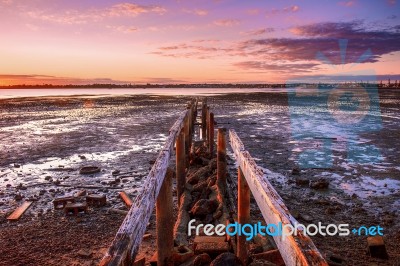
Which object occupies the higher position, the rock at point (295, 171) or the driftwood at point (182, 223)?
the driftwood at point (182, 223)

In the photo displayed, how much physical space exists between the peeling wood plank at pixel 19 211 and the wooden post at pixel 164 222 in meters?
3.67

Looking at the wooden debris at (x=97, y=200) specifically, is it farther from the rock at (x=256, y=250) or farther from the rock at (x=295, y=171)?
the rock at (x=295, y=171)

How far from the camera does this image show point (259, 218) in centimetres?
591

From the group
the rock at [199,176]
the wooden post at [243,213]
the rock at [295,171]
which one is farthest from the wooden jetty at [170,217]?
Answer: the rock at [295,171]

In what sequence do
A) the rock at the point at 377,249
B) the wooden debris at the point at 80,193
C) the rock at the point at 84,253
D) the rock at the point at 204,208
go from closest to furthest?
1. the rock at the point at 377,249
2. the rock at the point at 84,253
3. the rock at the point at 204,208
4. the wooden debris at the point at 80,193

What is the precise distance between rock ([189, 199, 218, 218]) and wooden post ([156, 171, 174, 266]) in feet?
4.90

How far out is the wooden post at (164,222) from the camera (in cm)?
374

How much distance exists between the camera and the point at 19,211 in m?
6.38

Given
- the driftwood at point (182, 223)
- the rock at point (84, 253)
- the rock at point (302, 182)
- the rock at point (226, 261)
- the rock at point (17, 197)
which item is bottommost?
the rock at point (84, 253)

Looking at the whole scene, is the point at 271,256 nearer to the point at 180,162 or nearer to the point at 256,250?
the point at 256,250

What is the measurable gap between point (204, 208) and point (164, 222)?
169 centimetres

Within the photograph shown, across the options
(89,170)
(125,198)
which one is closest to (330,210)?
(125,198)

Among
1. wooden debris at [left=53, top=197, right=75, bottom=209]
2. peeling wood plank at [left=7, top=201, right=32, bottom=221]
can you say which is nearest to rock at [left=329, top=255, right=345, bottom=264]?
wooden debris at [left=53, top=197, right=75, bottom=209]

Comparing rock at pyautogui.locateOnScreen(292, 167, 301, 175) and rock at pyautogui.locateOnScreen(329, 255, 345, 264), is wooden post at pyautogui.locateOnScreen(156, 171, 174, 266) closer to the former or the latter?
rock at pyautogui.locateOnScreen(329, 255, 345, 264)
